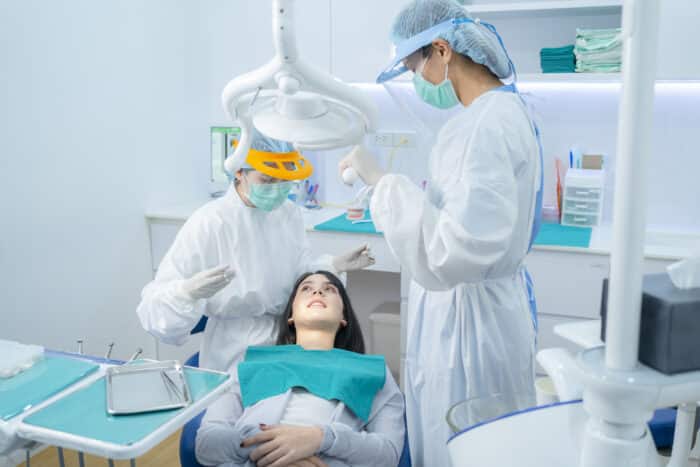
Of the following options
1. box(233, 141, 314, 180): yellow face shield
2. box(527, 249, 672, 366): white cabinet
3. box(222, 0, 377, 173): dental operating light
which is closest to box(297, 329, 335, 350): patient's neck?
box(233, 141, 314, 180): yellow face shield

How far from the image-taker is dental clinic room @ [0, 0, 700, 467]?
379mm

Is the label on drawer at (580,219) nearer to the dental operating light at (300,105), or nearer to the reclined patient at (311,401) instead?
the reclined patient at (311,401)

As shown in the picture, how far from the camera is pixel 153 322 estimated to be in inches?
69.4

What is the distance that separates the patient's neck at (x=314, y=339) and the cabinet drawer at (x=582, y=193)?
1534 millimetres

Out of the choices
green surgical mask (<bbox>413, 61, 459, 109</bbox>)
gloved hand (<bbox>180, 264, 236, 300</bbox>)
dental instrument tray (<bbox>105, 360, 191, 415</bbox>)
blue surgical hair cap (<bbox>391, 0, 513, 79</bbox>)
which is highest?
blue surgical hair cap (<bbox>391, 0, 513, 79</bbox>)

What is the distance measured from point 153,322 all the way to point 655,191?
7.76ft

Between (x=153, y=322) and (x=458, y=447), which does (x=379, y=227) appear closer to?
(x=153, y=322)

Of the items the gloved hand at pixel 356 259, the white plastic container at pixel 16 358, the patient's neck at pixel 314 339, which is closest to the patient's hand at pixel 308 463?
the patient's neck at pixel 314 339

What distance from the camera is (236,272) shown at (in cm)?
188

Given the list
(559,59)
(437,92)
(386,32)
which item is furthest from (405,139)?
(437,92)

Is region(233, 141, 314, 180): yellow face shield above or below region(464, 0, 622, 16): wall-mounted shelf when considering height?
below

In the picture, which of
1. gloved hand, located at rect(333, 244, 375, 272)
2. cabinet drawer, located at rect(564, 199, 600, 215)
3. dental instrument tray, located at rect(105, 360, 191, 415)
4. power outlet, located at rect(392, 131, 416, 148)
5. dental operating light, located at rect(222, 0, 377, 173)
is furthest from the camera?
power outlet, located at rect(392, 131, 416, 148)

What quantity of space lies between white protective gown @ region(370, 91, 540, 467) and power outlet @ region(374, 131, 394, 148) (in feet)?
5.87

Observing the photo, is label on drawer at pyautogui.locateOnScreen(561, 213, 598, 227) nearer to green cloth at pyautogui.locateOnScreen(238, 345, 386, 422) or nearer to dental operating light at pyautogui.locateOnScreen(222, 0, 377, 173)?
green cloth at pyautogui.locateOnScreen(238, 345, 386, 422)
